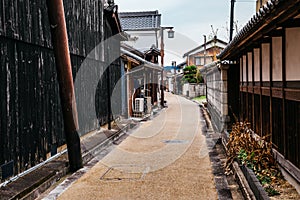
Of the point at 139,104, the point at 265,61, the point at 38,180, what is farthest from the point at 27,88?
the point at 139,104

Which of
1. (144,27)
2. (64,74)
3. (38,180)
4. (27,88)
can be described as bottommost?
(38,180)

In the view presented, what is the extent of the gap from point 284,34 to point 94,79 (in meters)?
9.71

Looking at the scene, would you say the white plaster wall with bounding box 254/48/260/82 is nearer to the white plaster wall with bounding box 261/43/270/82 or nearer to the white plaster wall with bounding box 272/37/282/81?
the white plaster wall with bounding box 261/43/270/82

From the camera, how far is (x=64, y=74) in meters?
9.10

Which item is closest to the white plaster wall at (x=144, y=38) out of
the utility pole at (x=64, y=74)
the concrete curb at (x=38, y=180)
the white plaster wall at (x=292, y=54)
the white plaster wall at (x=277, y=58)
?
the concrete curb at (x=38, y=180)

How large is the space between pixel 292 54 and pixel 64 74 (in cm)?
513

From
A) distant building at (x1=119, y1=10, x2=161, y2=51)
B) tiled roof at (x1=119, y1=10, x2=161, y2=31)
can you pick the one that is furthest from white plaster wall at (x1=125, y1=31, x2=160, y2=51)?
tiled roof at (x1=119, y1=10, x2=161, y2=31)

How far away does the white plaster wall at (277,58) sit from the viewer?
782 centimetres

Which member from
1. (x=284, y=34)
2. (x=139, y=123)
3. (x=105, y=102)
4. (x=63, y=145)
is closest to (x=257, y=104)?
(x=284, y=34)

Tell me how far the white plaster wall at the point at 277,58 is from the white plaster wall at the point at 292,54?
0.64m

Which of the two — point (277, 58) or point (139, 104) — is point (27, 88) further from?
point (139, 104)

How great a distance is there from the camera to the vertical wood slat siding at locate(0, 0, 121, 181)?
24.1 feet

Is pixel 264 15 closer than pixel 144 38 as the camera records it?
Yes

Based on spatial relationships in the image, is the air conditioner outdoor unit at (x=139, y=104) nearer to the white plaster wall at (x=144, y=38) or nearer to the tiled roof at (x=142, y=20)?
the white plaster wall at (x=144, y=38)
